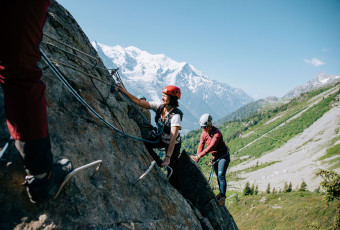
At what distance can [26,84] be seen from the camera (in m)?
2.16

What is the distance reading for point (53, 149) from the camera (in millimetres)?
3311

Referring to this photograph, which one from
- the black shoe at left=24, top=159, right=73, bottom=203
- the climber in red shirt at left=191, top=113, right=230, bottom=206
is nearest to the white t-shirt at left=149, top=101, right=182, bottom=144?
the climber in red shirt at left=191, top=113, right=230, bottom=206

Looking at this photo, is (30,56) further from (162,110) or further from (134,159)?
(162,110)

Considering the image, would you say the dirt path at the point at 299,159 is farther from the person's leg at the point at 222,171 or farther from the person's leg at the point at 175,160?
the person's leg at the point at 175,160

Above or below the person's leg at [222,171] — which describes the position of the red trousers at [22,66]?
above

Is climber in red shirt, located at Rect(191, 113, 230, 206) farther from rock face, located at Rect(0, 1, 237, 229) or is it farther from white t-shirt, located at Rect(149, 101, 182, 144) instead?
rock face, located at Rect(0, 1, 237, 229)

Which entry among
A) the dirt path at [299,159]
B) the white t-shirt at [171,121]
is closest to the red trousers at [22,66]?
the white t-shirt at [171,121]

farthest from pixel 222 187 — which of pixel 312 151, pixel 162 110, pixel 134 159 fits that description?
pixel 312 151

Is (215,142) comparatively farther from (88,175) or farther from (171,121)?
(88,175)

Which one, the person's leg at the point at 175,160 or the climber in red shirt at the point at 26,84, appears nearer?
the climber in red shirt at the point at 26,84

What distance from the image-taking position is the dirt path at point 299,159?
396 ft

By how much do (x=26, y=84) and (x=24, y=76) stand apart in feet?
0.28

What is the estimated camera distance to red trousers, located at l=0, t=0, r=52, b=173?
201cm

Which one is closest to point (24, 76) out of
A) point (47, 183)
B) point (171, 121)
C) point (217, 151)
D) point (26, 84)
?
point (26, 84)
